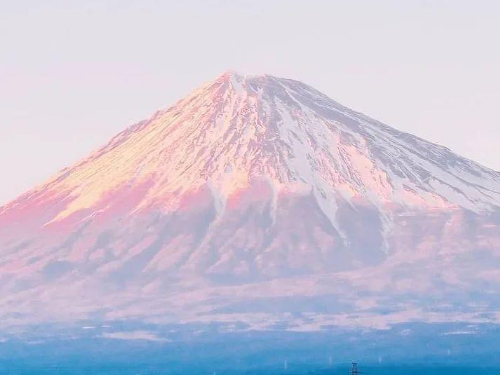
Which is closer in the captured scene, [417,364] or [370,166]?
[417,364]

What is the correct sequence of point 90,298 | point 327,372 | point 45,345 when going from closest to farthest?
1. point 327,372
2. point 45,345
3. point 90,298

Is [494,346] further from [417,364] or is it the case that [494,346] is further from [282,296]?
[282,296]

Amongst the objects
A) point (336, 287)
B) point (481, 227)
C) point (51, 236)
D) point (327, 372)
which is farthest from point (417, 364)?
point (51, 236)

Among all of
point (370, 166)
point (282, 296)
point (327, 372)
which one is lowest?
point (327, 372)

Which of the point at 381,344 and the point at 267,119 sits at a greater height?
the point at 267,119

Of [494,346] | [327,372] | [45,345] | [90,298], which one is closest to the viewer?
[327,372]

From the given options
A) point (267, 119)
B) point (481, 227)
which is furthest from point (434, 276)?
point (267, 119)
